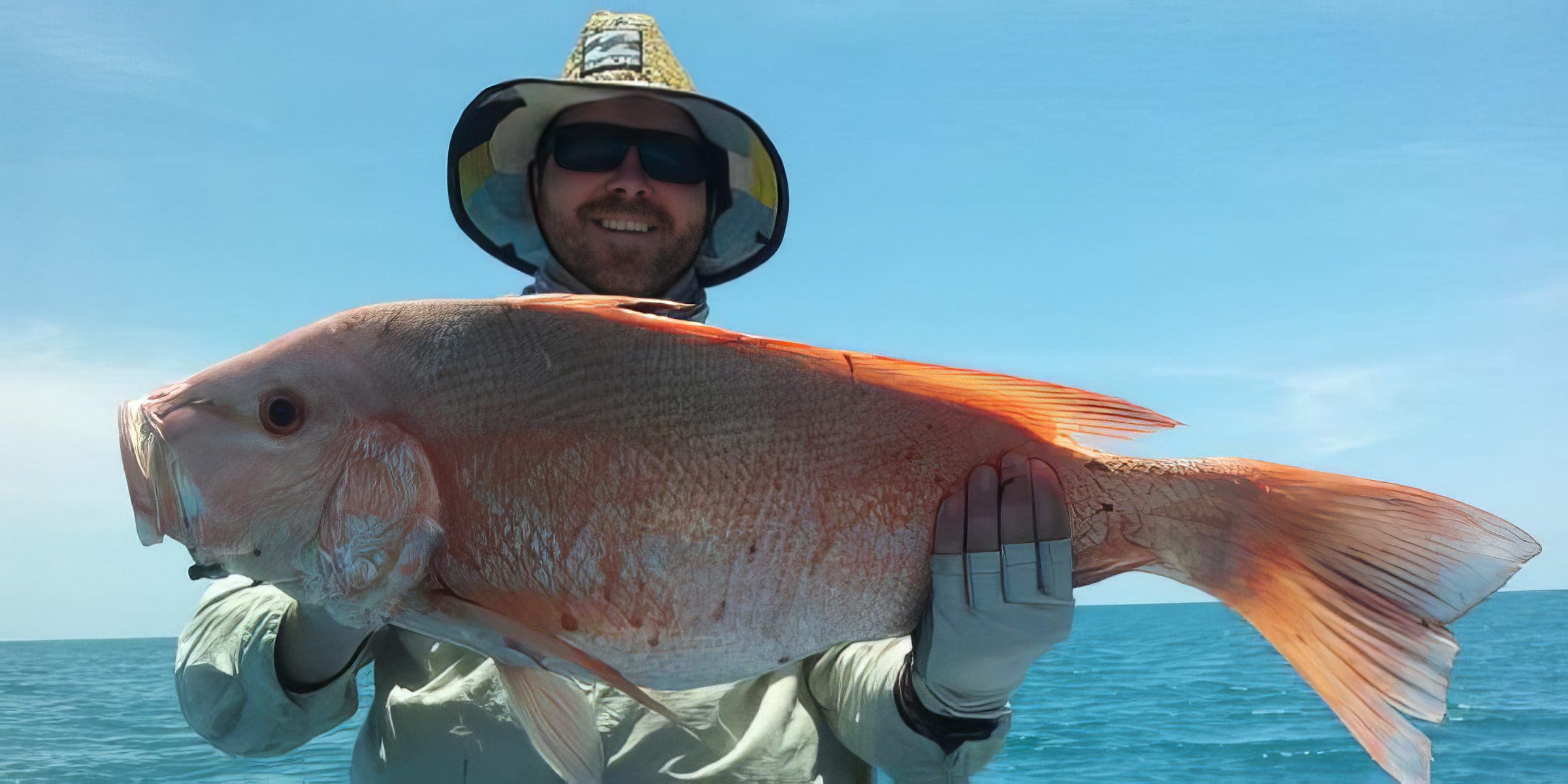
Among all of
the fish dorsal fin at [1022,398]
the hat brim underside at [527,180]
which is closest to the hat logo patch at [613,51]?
the hat brim underside at [527,180]

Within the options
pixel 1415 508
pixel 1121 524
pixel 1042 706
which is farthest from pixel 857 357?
pixel 1042 706

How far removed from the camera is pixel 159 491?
1728 mm

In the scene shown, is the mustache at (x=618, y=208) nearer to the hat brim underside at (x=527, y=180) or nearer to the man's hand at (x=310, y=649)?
the hat brim underside at (x=527, y=180)

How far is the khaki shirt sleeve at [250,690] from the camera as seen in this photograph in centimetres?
239

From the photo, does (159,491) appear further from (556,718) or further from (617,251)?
(617,251)

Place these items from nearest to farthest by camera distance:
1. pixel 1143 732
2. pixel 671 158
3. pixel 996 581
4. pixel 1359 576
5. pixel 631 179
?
pixel 1359 576, pixel 996 581, pixel 631 179, pixel 671 158, pixel 1143 732

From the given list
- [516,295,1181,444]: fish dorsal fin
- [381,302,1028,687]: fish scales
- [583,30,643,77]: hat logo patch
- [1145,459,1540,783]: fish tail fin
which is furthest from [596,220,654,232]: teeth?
[1145,459,1540,783]: fish tail fin

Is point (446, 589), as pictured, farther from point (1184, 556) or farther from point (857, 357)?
point (1184, 556)

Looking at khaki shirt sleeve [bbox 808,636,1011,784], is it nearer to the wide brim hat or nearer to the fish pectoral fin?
the fish pectoral fin

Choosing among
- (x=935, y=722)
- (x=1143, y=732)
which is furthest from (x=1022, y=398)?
(x=1143, y=732)

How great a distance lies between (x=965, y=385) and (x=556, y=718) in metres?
1.06

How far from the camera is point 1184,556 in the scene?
194 cm

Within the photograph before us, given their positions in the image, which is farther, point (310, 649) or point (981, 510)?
point (310, 649)

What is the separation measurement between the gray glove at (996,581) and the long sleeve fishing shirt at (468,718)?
336 mm
